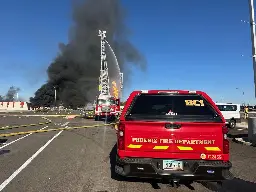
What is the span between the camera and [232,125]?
23969 millimetres

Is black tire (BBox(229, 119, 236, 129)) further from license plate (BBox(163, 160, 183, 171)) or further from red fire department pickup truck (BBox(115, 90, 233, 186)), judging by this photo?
license plate (BBox(163, 160, 183, 171))

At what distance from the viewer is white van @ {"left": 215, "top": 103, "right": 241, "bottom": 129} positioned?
24.0 m

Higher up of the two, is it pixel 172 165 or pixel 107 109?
pixel 107 109

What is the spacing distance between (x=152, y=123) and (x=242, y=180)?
2.49 metres

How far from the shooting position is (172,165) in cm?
551

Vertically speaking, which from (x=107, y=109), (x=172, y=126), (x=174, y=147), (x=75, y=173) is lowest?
(x=75, y=173)

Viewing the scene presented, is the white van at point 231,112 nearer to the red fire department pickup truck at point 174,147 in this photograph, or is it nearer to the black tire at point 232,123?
the black tire at point 232,123

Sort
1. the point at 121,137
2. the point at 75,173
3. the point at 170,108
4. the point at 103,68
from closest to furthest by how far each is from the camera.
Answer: the point at 121,137 < the point at 170,108 < the point at 75,173 < the point at 103,68

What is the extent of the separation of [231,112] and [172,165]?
65.5 ft

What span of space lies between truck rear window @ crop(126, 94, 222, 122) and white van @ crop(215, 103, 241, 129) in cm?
1848

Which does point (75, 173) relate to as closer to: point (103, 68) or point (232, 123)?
point (232, 123)

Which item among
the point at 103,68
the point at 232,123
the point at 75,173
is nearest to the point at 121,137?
the point at 75,173

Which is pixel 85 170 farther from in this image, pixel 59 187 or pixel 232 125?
pixel 232 125

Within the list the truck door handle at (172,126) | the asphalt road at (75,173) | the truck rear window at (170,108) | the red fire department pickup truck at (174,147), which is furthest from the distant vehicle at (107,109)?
the truck door handle at (172,126)
